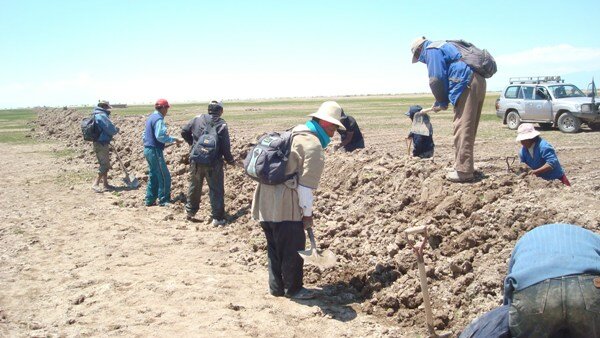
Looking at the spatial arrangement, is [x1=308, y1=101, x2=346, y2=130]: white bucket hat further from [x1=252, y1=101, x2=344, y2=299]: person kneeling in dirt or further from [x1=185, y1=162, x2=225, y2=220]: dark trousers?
[x1=185, y1=162, x2=225, y2=220]: dark trousers

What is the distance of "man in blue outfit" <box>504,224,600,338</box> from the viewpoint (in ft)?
8.27

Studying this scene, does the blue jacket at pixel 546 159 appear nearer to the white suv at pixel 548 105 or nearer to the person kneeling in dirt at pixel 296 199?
the person kneeling in dirt at pixel 296 199

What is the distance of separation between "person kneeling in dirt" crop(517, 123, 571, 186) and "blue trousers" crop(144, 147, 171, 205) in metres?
6.23

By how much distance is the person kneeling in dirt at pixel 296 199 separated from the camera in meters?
4.89

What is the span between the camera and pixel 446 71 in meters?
6.01

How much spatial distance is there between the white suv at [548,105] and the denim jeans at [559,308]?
58.0 ft

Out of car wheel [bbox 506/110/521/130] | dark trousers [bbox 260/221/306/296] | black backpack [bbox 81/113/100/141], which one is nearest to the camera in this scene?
dark trousers [bbox 260/221/306/296]

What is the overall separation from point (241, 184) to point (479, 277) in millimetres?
5932

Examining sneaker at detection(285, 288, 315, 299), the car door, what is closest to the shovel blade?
sneaker at detection(285, 288, 315, 299)

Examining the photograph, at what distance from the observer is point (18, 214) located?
9.47 metres

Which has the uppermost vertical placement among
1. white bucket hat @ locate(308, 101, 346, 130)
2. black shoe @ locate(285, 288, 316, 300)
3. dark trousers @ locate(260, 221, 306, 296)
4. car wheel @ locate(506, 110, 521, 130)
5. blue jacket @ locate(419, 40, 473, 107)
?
blue jacket @ locate(419, 40, 473, 107)

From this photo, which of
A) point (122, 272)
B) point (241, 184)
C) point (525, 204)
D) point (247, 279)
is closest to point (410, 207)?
point (525, 204)

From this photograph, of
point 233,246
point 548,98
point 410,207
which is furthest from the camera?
point 548,98

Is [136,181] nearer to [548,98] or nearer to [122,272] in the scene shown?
[122,272]
